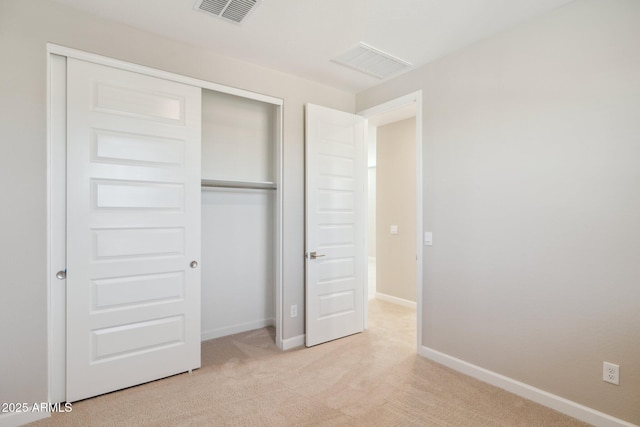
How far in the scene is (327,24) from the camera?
7.86 feet

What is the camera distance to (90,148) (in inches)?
89.9

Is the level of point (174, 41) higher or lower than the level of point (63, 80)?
higher

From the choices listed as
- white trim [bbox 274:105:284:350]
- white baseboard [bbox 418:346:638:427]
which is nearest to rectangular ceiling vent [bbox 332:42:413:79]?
white trim [bbox 274:105:284:350]

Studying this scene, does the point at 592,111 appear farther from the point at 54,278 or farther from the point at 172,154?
the point at 54,278

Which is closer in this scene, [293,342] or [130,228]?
[130,228]

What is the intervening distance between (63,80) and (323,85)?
2.26 meters

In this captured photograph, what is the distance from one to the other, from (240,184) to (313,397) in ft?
6.74

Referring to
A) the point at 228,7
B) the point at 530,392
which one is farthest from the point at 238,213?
the point at 530,392

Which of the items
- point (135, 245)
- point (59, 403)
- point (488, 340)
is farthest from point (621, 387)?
point (59, 403)

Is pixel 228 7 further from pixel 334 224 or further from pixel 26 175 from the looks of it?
pixel 334 224

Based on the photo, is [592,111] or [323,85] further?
[323,85]

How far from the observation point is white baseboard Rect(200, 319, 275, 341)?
3.42 metres

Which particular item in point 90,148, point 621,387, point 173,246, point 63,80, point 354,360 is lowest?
point 354,360

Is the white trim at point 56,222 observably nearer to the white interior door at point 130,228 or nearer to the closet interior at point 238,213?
the white interior door at point 130,228
